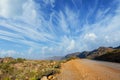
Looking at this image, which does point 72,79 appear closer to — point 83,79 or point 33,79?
point 83,79

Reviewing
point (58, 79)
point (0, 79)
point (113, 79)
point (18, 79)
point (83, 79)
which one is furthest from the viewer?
point (0, 79)

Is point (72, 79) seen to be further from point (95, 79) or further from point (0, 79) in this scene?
point (0, 79)

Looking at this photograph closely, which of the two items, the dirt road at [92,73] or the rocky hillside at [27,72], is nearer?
the dirt road at [92,73]

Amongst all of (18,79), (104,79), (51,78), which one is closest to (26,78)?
(18,79)

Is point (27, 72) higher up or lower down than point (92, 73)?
higher up

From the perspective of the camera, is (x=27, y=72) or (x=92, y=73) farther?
(x=27, y=72)

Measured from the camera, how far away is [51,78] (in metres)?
21.4

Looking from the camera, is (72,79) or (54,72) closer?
(72,79)

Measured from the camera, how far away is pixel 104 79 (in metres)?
17.8

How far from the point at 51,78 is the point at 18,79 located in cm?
380

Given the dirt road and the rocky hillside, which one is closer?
the dirt road

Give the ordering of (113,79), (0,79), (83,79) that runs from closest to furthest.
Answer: (113,79) → (83,79) → (0,79)

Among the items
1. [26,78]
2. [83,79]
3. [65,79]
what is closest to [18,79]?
[26,78]

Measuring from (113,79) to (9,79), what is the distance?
1171 cm
